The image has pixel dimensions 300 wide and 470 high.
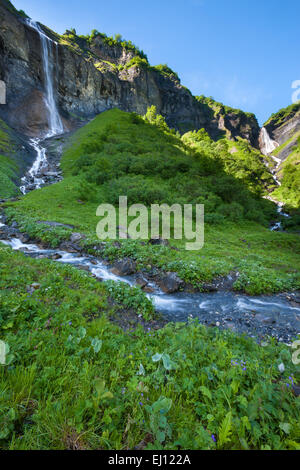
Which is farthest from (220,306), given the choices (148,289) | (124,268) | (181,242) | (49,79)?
(49,79)

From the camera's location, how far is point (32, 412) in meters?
1.89

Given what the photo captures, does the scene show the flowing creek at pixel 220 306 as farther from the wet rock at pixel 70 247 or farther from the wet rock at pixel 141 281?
the wet rock at pixel 70 247

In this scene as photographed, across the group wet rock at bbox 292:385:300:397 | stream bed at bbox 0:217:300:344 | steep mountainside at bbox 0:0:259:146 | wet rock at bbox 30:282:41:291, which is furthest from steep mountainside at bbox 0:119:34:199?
wet rock at bbox 292:385:300:397

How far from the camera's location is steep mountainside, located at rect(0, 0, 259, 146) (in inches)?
1893

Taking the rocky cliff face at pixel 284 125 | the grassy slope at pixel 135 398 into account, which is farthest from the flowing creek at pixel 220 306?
A: the rocky cliff face at pixel 284 125

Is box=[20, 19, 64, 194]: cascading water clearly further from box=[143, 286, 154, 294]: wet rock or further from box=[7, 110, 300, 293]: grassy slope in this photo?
box=[143, 286, 154, 294]: wet rock

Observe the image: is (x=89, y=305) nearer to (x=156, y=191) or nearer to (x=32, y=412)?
(x=32, y=412)

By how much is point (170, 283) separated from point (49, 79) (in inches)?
2935

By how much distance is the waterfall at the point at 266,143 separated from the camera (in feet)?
413

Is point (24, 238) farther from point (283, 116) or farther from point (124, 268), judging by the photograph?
point (283, 116)

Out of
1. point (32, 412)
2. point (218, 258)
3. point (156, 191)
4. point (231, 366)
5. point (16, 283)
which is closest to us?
point (32, 412)

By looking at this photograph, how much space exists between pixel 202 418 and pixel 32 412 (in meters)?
1.65
